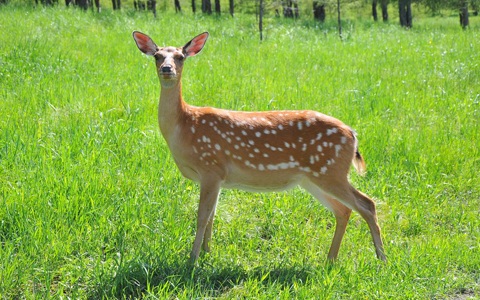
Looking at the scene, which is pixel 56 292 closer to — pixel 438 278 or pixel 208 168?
pixel 208 168

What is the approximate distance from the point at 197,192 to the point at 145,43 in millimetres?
1707

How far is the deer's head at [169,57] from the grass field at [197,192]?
1.23m

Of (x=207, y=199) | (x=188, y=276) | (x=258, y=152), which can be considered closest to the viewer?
(x=188, y=276)

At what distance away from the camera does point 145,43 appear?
184 inches

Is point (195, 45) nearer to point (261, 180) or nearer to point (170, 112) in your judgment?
point (170, 112)

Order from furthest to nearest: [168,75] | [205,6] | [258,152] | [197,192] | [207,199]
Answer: [205,6] → [197,192] → [258,152] → [207,199] → [168,75]

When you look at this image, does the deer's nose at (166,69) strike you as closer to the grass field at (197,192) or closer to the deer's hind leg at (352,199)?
the grass field at (197,192)

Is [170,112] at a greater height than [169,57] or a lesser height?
lesser

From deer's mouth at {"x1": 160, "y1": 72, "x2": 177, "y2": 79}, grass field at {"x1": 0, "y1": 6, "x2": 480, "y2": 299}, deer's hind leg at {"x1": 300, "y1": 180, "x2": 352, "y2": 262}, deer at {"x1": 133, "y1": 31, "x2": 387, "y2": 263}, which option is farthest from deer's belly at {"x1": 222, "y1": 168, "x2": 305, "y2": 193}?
deer's mouth at {"x1": 160, "y1": 72, "x2": 177, "y2": 79}

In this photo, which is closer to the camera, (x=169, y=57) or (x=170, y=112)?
(x=169, y=57)

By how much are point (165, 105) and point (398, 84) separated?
20.4ft

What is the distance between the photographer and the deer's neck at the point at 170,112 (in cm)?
445

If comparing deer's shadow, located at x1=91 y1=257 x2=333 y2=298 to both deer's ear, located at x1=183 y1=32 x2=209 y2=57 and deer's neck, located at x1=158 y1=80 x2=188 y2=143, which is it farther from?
deer's ear, located at x1=183 y1=32 x2=209 y2=57

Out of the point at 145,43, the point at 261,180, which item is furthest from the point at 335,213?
the point at 145,43
